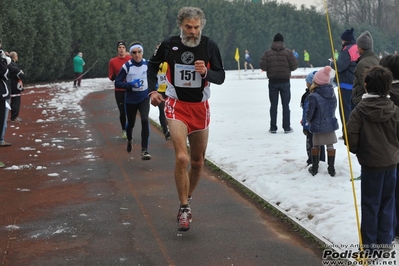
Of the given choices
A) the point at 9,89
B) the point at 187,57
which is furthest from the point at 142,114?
the point at 9,89

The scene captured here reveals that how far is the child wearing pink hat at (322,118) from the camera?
855 cm

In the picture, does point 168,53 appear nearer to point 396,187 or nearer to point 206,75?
point 206,75

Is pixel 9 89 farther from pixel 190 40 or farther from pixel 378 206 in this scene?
pixel 378 206

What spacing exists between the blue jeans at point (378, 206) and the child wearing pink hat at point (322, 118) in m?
3.07

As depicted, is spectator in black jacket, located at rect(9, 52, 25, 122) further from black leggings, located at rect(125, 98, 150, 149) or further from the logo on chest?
the logo on chest

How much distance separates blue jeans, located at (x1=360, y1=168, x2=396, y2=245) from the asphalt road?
495mm

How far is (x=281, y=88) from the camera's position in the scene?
533 inches

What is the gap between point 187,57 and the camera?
6.65 m

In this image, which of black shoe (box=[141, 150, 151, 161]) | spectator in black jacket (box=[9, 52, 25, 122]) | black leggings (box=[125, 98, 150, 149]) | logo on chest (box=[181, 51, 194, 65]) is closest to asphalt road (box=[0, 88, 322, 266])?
black shoe (box=[141, 150, 151, 161])

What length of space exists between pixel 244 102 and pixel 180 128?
1562cm

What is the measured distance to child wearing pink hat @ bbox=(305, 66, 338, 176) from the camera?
8555 millimetres

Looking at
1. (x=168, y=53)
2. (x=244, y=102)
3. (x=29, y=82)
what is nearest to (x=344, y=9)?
(x=29, y=82)

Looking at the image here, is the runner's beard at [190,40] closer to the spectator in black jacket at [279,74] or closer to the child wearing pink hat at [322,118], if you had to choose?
the child wearing pink hat at [322,118]

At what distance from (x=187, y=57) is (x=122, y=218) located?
1.89 meters
